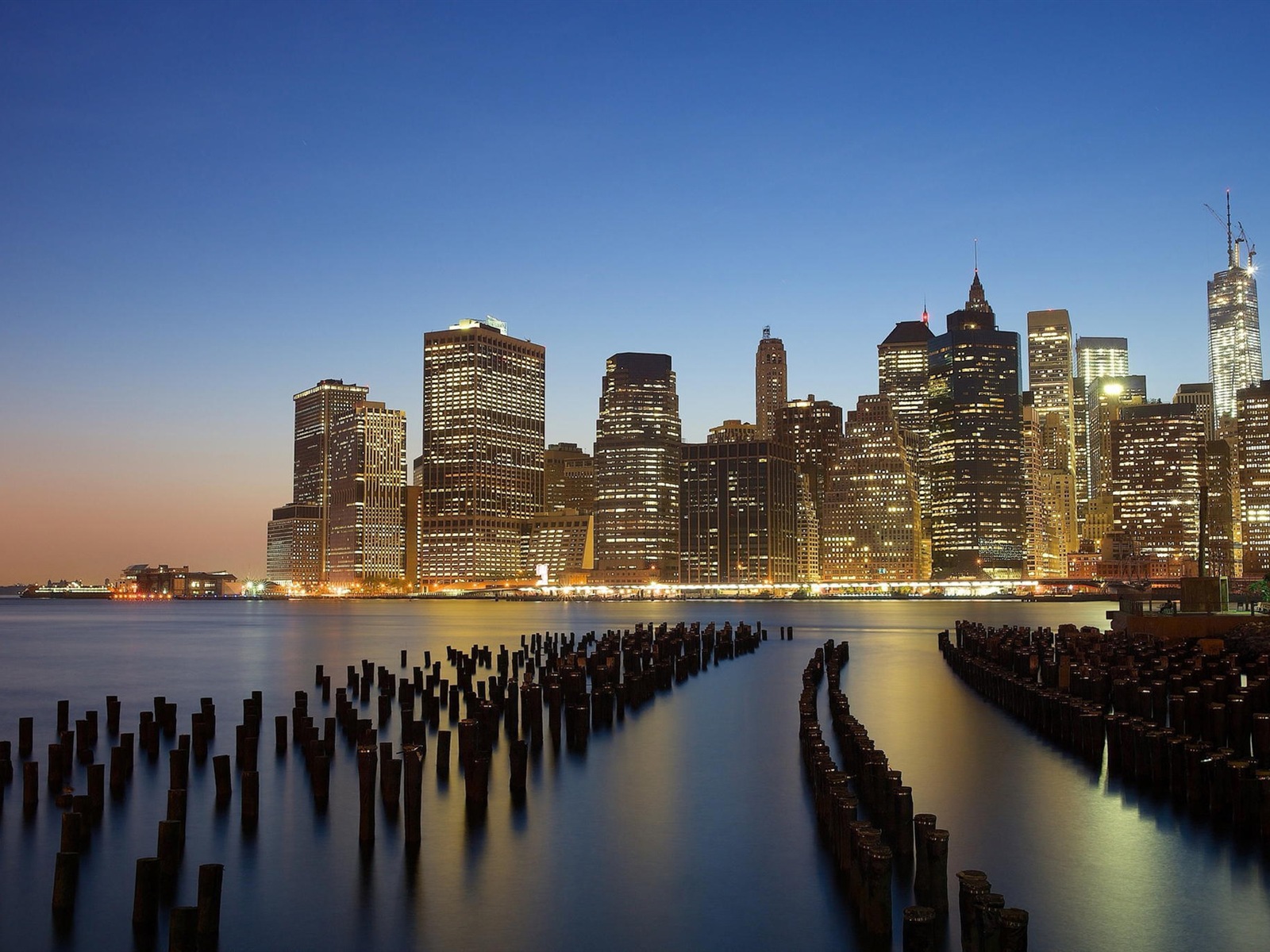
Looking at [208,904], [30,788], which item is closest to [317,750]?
[30,788]

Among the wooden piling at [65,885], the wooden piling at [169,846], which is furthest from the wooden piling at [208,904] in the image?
the wooden piling at [65,885]

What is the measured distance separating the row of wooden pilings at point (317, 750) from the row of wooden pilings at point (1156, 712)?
13.9m

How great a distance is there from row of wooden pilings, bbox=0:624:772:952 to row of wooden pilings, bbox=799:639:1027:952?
7.68 meters

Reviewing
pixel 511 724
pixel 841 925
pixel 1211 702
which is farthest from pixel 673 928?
pixel 1211 702

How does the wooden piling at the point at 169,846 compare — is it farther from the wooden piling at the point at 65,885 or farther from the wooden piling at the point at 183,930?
the wooden piling at the point at 183,930

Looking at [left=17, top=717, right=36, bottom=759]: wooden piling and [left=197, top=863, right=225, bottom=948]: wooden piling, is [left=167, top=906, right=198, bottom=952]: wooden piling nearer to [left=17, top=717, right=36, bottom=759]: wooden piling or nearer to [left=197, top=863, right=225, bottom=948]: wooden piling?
[left=197, top=863, right=225, bottom=948]: wooden piling

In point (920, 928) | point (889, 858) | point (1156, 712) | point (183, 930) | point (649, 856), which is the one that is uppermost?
point (889, 858)

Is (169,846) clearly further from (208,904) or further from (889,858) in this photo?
(889,858)

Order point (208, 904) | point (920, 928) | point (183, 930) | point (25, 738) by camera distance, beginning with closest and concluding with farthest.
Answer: point (920, 928), point (183, 930), point (208, 904), point (25, 738)

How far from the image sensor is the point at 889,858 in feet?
50.8

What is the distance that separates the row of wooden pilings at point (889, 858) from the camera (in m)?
13.5

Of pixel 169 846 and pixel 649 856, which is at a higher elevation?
pixel 169 846

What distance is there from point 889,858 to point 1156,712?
79.9ft

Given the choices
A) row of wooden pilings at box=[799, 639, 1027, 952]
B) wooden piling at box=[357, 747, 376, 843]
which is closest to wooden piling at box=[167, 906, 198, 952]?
wooden piling at box=[357, 747, 376, 843]
